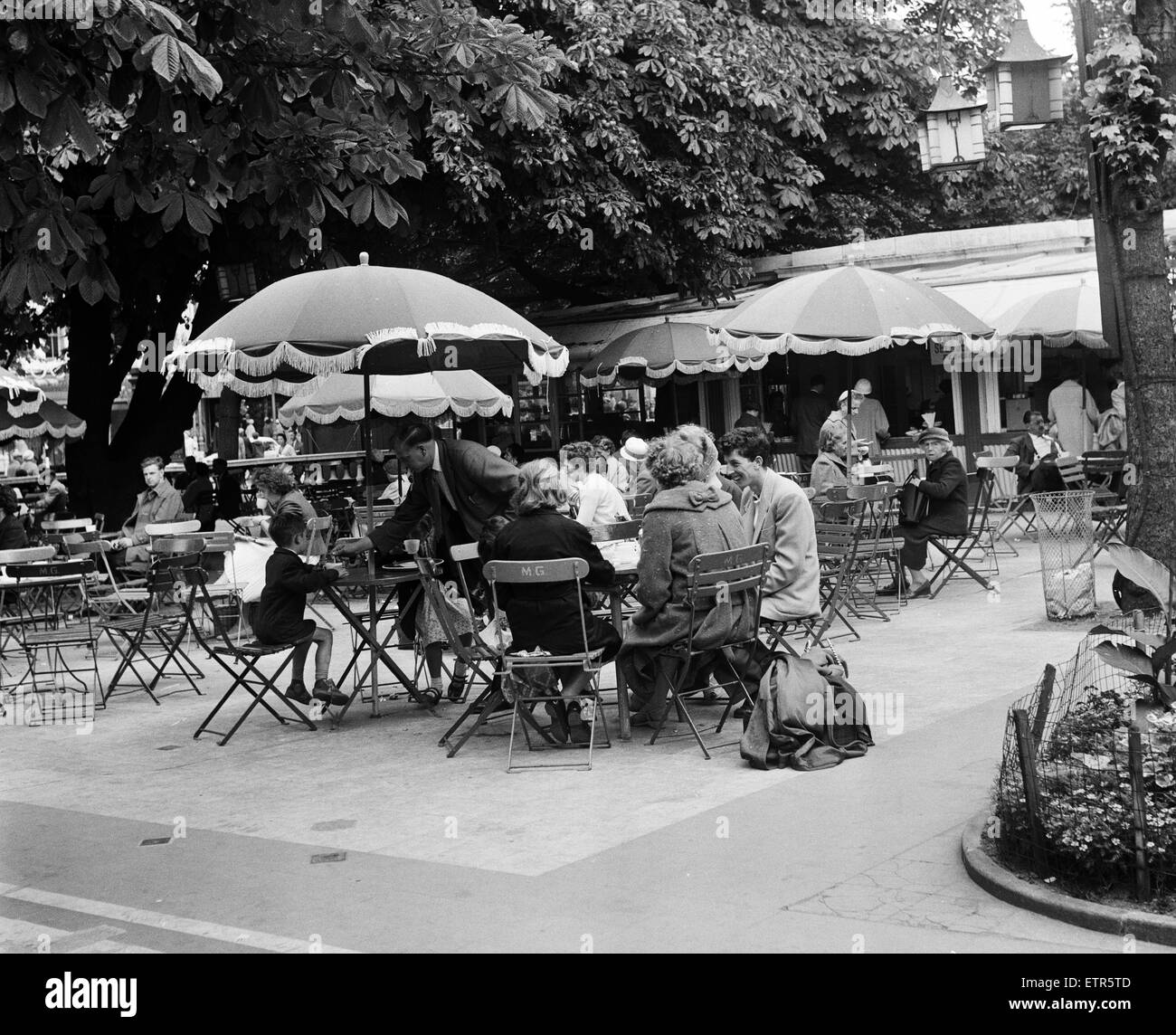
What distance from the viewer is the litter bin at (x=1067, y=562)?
1087 cm

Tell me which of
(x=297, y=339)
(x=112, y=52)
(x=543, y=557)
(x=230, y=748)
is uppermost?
(x=112, y=52)

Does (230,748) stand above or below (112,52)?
below

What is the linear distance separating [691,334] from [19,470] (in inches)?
665

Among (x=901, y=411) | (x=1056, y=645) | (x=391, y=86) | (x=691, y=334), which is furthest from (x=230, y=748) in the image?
(x=901, y=411)

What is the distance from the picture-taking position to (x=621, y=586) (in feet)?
28.0

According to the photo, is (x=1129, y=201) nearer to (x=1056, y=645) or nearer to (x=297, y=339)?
(x=1056, y=645)

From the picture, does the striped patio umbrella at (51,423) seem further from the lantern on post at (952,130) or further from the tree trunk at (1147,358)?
the tree trunk at (1147,358)

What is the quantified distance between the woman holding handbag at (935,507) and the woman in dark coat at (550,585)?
5.20 metres

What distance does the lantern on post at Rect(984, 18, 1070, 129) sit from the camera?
1262cm

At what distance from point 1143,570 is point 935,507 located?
284 inches

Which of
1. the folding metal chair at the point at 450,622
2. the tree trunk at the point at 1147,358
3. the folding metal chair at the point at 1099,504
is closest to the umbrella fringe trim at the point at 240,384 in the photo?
the folding metal chair at the point at 450,622

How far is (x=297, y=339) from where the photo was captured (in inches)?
348

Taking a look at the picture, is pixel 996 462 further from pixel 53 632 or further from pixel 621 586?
pixel 53 632

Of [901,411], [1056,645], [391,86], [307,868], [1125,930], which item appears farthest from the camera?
[901,411]
